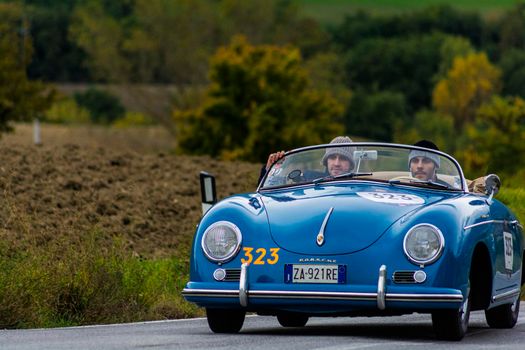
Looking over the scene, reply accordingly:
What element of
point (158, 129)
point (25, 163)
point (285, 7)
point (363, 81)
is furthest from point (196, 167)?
point (363, 81)

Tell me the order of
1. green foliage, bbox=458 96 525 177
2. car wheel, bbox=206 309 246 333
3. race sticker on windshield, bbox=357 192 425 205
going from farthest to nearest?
green foliage, bbox=458 96 525 177 < car wheel, bbox=206 309 246 333 < race sticker on windshield, bbox=357 192 425 205

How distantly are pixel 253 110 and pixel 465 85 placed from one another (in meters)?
72.8

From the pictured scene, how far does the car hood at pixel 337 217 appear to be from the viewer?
998cm

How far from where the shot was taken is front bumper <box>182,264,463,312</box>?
9.73m

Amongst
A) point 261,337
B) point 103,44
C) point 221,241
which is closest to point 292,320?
point 261,337

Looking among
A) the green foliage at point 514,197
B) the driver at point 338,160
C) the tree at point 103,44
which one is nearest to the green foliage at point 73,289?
the driver at point 338,160

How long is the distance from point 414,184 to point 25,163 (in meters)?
15.1

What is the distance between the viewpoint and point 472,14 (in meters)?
176

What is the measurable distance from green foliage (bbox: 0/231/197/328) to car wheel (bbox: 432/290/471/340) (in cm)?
337

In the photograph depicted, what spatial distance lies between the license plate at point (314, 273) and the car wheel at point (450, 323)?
0.71 meters

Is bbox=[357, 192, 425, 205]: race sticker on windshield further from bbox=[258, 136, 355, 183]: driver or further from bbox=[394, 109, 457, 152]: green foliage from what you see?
bbox=[394, 109, 457, 152]: green foliage

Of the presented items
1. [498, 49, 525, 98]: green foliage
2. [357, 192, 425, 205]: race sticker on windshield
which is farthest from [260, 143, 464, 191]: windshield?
[498, 49, 525, 98]: green foliage

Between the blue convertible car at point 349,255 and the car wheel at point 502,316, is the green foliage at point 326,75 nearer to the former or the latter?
the car wheel at point 502,316

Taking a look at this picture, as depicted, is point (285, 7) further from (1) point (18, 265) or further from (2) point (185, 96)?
(1) point (18, 265)
